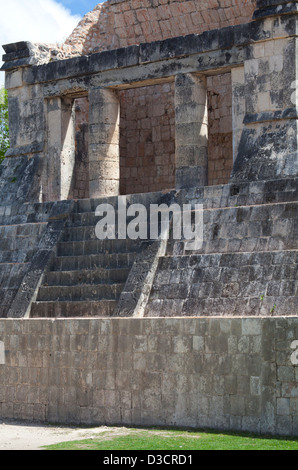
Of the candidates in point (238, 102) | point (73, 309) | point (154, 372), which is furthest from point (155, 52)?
point (154, 372)

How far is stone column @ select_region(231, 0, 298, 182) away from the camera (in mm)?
15656

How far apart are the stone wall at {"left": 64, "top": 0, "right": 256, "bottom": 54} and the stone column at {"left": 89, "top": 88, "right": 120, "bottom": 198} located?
2.49m

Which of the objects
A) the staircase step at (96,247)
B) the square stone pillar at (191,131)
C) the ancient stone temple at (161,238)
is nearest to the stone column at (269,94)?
the ancient stone temple at (161,238)

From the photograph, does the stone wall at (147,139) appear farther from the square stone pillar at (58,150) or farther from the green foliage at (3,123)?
the green foliage at (3,123)

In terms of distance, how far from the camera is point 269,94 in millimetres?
16172

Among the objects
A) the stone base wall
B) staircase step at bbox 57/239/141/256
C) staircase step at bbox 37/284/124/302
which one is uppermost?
staircase step at bbox 57/239/141/256

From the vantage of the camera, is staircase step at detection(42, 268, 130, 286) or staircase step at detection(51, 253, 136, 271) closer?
staircase step at detection(42, 268, 130, 286)

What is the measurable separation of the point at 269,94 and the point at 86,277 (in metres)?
4.26

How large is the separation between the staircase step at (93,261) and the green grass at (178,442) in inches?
140

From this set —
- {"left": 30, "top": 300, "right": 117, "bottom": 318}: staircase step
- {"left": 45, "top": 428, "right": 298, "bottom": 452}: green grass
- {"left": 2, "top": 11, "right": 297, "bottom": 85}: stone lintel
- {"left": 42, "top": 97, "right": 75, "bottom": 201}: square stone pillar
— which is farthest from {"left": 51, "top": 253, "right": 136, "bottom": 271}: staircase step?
{"left": 2, "top": 11, "right": 297, "bottom": 85}: stone lintel

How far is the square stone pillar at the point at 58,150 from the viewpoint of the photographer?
19109 mm

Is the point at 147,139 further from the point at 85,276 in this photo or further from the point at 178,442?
the point at 178,442

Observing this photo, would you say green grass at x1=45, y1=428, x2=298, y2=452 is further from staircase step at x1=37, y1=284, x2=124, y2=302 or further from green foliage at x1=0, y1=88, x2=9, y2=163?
green foliage at x1=0, y1=88, x2=9, y2=163

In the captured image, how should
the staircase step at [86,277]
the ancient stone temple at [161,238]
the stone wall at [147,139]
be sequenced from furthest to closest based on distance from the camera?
1. the stone wall at [147,139]
2. the staircase step at [86,277]
3. the ancient stone temple at [161,238]
